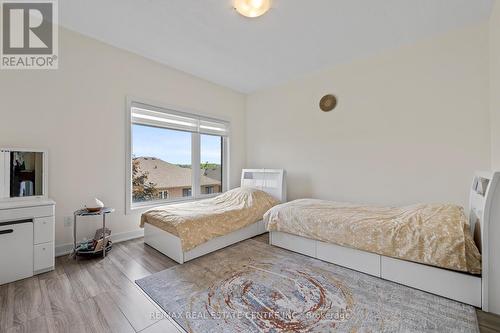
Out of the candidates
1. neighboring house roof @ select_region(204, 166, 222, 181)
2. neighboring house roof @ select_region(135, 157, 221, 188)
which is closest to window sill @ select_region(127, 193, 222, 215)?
neighboring house roof @ select_region(135, 157, 221, 188)

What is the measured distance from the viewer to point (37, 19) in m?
2.36

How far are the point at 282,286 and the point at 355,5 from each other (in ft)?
9.11

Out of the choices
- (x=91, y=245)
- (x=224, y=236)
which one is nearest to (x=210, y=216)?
(x=224, y=236)

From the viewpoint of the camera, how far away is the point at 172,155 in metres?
3.65

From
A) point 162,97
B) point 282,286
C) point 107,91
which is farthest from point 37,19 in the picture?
point 282,286

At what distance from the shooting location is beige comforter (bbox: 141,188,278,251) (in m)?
2.40

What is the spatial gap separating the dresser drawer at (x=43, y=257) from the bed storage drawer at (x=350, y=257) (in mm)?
2822

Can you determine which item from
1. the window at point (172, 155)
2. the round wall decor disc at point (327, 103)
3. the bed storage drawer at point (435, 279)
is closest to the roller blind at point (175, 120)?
the window at point (172, 155)

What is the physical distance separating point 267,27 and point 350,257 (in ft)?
8.85

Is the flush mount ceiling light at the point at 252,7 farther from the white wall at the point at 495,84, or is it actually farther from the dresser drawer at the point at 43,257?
the dresser drawer at the point at 43,257

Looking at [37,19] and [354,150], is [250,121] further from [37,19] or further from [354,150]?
[37,19]

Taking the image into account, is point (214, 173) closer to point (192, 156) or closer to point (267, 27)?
point (192, 156)

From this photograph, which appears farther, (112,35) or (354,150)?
(354,150)

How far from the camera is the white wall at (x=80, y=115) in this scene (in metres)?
2.30
